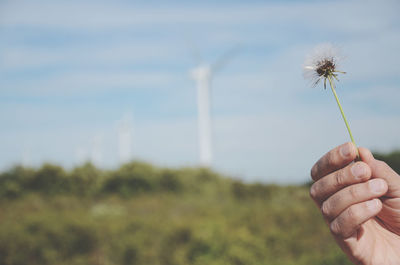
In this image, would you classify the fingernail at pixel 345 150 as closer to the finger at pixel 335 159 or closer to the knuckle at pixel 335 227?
the finger at pixel 335 159

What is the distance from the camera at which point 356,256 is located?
1.41 m

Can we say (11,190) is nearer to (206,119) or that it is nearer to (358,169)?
(206,119)

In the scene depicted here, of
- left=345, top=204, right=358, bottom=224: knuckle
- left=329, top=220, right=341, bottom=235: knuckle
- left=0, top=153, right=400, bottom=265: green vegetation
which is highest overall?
left=345, top=204, right=358, bottom=224: knuckle

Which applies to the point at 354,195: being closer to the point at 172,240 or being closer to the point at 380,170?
the point at 380,170

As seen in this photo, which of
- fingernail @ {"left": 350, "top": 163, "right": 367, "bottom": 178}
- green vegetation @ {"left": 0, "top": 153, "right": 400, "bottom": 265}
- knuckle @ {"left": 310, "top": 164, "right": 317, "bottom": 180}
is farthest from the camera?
green vegetation @ {"left": 0, "top": 153, "right": 400, "bottom": 265}

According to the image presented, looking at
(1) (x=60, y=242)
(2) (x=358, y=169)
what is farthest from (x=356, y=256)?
(1) (x=60, y=242)

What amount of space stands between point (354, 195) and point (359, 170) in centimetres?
9

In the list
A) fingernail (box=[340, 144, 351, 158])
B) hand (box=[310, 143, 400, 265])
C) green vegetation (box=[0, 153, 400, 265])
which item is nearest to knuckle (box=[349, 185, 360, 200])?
hand (box=[310, 143, 400, 265])

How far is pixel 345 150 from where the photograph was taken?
1.23m

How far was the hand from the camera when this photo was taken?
→ 121 centimetres

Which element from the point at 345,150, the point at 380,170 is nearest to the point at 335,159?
the point at 345,150

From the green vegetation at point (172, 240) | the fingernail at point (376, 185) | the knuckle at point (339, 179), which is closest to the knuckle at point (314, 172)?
the knuckle at point (339, 179)

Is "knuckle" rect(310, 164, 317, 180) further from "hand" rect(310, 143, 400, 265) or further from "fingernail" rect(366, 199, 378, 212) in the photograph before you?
"fingernail" rect(366, 199, 378, 212)

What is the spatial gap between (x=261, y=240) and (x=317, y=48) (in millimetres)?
7187
